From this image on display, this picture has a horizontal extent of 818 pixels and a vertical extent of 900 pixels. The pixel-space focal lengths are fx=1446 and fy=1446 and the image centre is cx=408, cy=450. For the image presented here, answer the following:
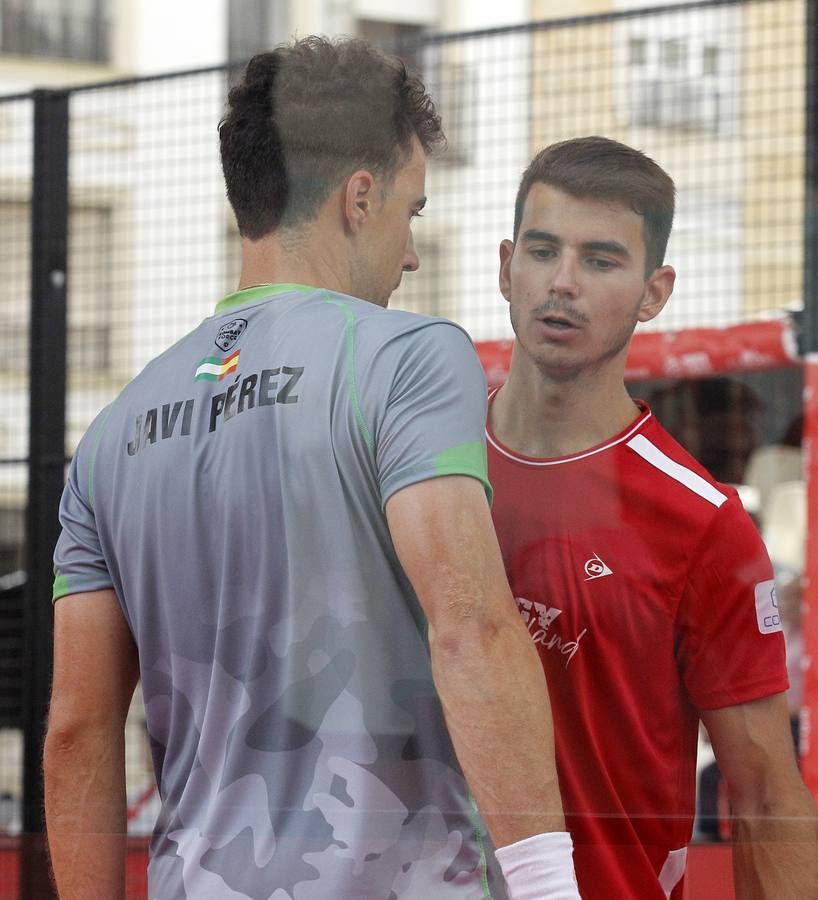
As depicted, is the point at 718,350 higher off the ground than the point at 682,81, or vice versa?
the point at 682,81

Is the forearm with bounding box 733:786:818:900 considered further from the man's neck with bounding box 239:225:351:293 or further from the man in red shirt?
the man's neck with bounding box 239:225:351:293

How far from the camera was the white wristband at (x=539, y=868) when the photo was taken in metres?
→ 0.91

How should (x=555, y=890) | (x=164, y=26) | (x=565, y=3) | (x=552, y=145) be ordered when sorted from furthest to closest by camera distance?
(x=164, y=26)
(x=565, y=3)
(x=552, y=145)
(x=555, y=890)

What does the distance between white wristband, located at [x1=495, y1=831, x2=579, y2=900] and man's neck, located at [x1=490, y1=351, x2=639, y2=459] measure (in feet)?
1.08

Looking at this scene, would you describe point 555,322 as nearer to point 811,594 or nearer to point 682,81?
point 811,594

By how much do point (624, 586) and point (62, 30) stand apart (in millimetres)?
3176

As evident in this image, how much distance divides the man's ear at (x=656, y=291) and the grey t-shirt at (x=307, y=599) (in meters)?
0.22

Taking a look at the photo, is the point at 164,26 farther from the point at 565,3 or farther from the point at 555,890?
the point at 555,890

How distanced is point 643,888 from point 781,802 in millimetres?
126

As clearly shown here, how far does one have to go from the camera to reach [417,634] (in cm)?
96

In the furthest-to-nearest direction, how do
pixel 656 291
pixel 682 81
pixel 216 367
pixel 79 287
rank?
pixel 682 81
pixel 79 287
pixel 656 291
pixel 216 367

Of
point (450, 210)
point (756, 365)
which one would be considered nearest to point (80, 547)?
point (450, 210)

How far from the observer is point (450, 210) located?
182 centimetres

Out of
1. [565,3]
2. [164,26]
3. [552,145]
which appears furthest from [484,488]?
[164,26]
